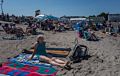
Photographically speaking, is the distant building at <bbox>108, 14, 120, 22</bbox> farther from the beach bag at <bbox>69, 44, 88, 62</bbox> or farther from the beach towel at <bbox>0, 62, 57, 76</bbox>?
the beach towel at <bbox>0, 62, 57, 76</bbox>

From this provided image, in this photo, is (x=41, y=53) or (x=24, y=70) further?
(x=41, y=53)

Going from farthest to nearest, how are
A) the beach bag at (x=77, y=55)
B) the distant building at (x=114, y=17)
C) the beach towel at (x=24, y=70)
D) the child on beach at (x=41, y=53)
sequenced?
1. the distant building at (x=114, y=17)
2. the beach bag at (x=77, y=55)
3. the child on beach at (x=41, y=53)
4. the beach towel at (x=24, y=70)

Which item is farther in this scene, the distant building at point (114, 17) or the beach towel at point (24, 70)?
the distant building at point (114, 17)

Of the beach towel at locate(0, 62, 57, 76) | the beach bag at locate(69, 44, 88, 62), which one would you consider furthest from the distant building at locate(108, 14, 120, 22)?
the beach towel at locate(0, 62, 57, 76)

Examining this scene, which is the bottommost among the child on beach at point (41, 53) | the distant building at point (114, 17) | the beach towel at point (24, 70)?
the beach towel at point (24, 70)

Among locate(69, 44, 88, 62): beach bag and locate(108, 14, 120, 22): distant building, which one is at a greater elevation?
locate(108, 14, 120, 22): distant building

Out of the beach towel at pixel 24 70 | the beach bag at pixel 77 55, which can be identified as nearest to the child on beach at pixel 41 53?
the beach towel at pixel 24 70

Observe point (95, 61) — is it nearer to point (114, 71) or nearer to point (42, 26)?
point (114, 71)

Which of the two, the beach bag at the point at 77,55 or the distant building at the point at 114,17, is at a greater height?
the distant building at the point at 114,17

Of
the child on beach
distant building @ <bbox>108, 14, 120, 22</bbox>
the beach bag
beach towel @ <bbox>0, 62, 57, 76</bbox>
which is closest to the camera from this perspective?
beach towel @ <bbox>0, 62, 57, 76</bbox>

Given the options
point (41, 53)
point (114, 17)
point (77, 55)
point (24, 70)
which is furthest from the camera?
point (114, 17)

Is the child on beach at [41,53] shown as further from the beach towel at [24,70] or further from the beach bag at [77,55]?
the beach bag at [77,55]

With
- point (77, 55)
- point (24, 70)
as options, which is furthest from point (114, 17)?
point (24, 70)

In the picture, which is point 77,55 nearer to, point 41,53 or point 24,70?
point 41,53
